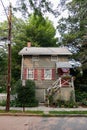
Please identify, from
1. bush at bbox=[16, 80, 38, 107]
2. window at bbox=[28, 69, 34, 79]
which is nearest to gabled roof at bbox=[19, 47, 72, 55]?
window at bbox=[28, 69, 34, 79]

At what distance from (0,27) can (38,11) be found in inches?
1912

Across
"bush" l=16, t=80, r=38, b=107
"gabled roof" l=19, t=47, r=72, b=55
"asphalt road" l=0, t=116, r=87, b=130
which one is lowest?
"asphalt road" l=0, t=116, r=87, b=130

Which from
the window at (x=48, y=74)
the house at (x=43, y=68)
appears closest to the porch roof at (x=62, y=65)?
the house at (x=43, y=68)

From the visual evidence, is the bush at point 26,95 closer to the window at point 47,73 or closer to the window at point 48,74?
→ the window at point 48,74

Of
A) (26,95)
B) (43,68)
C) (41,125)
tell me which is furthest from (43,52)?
(41,125)

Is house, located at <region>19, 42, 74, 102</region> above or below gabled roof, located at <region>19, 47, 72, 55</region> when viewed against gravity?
below

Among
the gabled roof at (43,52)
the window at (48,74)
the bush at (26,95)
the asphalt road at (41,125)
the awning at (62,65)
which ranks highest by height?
the gabled roof at (43,52)

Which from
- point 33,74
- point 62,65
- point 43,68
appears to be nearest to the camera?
point 62,65

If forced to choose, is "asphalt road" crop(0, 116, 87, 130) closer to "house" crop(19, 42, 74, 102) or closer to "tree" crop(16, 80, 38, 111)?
"tree" crop(16, 80, 38, 111)

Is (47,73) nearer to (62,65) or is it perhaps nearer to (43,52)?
(62,65)

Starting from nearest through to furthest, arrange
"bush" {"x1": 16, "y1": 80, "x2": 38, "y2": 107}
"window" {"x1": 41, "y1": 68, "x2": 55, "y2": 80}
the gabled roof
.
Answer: "bush" {"x1": 16, "y1": 80, "x2": 38, "y2": 107} → "window" {"x1": 41, "y1": 68, "x2": 55, "y2": 80} → the gabled roof

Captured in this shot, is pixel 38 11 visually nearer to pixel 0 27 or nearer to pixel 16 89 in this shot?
pixel 16 89

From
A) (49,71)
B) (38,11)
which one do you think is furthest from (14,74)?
(38,11)

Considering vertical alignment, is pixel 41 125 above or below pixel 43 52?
below
